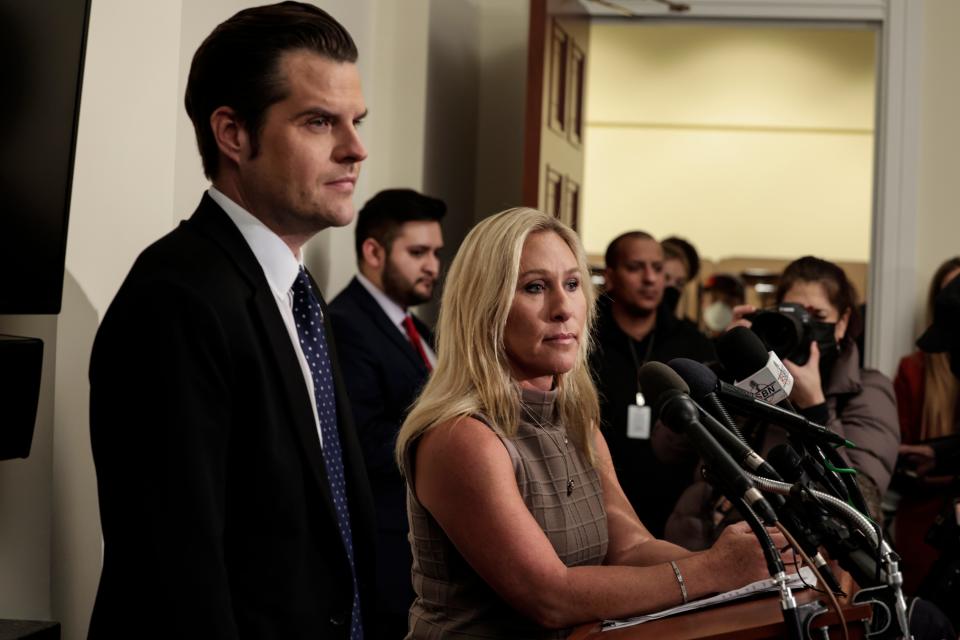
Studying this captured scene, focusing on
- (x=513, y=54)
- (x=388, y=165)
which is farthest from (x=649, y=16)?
(x=388, y=165)

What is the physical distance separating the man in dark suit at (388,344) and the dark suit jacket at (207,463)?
152cm

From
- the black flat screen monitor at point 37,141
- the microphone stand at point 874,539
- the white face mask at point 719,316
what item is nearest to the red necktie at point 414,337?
the black flat screen monitor at point 37,141

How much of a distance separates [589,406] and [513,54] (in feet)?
12.4

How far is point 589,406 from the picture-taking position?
2.19 m

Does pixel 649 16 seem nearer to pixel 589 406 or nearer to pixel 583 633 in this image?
pixel 589 406

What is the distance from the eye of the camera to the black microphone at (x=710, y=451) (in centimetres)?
132

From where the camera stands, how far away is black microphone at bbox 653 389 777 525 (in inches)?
52.0

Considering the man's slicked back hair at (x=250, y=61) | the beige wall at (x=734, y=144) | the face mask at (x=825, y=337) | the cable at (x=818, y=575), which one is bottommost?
the cable at (x=818, y=575)

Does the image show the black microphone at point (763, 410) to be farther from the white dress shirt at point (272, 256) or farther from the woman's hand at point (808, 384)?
the woman's hand at point (808, 384)

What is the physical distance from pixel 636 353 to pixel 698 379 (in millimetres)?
2932

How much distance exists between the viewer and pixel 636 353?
4473mm

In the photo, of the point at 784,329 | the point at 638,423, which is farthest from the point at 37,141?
the point at 638,423

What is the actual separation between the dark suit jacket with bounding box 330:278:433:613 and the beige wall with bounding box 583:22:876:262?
7.01m

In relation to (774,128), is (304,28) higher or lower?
lower
